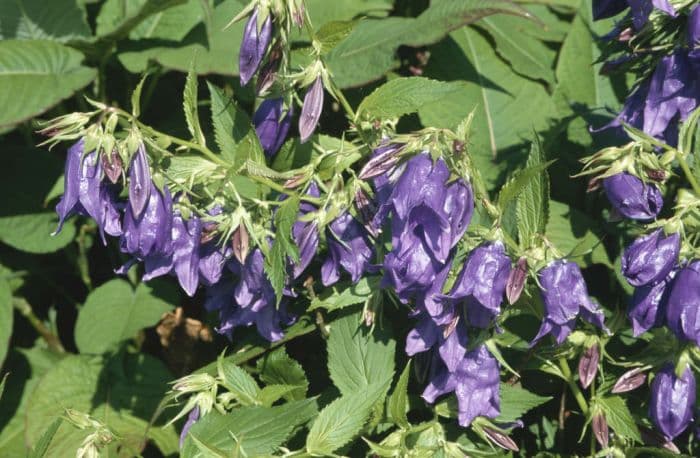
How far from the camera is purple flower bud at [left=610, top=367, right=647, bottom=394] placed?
1971mm

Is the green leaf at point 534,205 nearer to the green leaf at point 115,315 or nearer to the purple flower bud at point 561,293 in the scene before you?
the purple flower bud at point 561,293

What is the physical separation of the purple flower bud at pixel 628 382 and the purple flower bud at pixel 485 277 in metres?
0.43

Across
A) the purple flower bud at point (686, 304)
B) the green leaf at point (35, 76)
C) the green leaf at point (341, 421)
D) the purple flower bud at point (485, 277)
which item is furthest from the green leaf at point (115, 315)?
the purple flower bud at point (686, 304)

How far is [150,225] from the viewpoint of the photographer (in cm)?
177

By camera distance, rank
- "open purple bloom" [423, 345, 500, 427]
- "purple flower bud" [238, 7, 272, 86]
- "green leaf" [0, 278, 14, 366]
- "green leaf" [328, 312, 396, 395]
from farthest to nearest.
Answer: "green leaf" [0, 278, 14, 366]
"green leaf" [328, 312, 396, 395]
"open purple bloom" [423, 345, 500, 427]
"purple flower bud" [238, 7, 272, 86]

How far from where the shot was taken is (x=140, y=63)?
9.11 feet

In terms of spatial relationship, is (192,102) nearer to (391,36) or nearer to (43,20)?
(391,36)

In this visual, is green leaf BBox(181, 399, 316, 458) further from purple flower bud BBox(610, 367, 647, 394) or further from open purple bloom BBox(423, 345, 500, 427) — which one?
purple flower bud BBox(610, 367, 647, 394)

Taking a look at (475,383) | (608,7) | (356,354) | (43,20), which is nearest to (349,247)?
(356,354)

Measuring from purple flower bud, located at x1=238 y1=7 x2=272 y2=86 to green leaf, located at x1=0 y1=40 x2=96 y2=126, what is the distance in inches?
38.0

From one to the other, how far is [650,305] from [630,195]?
226 mm

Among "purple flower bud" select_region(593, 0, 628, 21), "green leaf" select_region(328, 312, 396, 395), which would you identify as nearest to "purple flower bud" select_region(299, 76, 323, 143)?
"green leaf" select_region(328, 312, 396, 395)

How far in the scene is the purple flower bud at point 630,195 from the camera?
1.84 metres

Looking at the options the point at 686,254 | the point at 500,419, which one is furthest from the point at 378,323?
the point at 686,254
